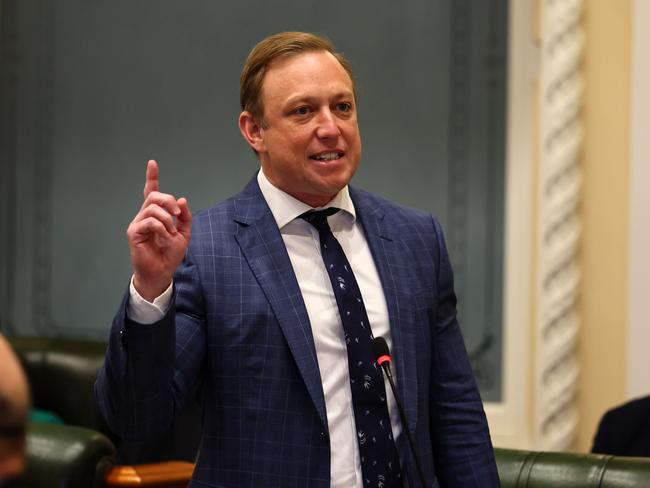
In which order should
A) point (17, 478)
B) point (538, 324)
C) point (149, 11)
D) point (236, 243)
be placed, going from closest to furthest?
1. point (17, 478)
2. point (236, 243)
3. point (538, 324)
4. point (149, 11)

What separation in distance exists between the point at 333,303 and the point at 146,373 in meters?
0.34

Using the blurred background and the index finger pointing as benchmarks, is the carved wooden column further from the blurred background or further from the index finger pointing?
the index finger pointing

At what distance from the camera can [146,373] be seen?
1.52 meters

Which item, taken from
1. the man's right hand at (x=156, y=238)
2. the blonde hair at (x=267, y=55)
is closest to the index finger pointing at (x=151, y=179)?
the man's right hand at (x=156, y=238)

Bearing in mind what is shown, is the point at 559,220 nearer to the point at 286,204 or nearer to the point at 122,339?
the point at 286,204

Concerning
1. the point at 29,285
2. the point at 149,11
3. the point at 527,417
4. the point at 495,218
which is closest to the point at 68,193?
the point at 29,285

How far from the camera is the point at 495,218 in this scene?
13.1 ft

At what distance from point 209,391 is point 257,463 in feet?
0.46

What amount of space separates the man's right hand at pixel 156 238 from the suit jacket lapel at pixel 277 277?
0.69 ft

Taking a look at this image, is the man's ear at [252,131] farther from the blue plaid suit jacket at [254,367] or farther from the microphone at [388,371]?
the microphone at [388,371]

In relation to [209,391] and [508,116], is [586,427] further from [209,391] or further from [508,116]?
[209,391]

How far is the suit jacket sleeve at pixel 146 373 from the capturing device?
151cm

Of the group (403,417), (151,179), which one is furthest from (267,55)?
(403,417)

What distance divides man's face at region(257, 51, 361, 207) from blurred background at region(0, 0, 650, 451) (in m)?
2.10
